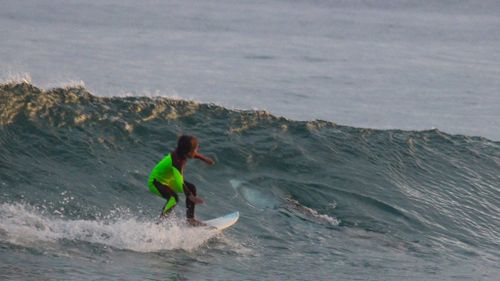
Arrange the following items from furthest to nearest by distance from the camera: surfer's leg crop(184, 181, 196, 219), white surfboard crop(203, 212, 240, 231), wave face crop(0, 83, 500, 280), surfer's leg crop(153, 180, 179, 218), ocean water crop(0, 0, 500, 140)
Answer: ocean water crop(0, 0, 500, 140) < white surfboard crop(203, 212, 240, 231) < surfer's leg crop(184, 181, 196, 219) < surfer's leg crop(153, 180, 179, 218) < wave face crop(0, 83, 500, 280)

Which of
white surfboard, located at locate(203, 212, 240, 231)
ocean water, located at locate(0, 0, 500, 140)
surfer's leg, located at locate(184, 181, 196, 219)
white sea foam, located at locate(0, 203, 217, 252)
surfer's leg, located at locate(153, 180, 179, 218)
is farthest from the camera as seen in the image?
ocean water, located at locate(0, 0, 500, 140)

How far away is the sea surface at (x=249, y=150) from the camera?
9844 mm

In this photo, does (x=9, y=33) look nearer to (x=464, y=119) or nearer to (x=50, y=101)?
(x=50, y=101)

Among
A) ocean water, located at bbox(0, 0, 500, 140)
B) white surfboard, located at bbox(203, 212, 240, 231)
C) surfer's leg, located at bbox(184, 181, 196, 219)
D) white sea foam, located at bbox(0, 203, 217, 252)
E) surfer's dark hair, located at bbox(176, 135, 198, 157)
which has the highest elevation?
ocean water, located at bbox(0, 0, 500, 140)

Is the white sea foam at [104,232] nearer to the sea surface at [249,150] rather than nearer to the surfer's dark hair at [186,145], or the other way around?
the sea surface at [249,150]

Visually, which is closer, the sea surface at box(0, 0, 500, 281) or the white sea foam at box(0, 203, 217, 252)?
the white sea foam at box(0, 203, 217, 252)

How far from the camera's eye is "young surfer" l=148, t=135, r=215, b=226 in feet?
32.3

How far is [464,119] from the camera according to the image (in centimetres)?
1886

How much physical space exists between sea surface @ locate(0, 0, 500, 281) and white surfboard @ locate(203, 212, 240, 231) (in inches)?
6.6

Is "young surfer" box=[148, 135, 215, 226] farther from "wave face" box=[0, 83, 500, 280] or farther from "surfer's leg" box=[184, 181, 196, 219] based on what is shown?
"wave face" box=[0, 83, 500, 280]

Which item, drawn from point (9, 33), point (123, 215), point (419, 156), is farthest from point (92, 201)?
point (9, 33)

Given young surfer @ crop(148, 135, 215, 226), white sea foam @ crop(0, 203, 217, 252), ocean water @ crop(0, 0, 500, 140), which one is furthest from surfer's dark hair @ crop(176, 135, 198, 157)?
ocean water @ crop(0, 0, 500, 140)

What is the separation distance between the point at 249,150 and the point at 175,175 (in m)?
4.38

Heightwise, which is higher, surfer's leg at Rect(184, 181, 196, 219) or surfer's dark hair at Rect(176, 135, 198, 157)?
surfer's dark hair at Rect(176, 135, 198, 157)
